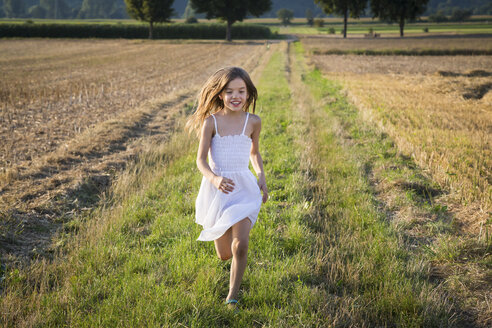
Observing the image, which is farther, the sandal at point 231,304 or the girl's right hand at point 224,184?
the sandal at point 231,304

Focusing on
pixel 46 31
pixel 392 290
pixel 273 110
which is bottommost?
pixel 392 290

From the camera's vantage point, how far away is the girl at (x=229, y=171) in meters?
2.85

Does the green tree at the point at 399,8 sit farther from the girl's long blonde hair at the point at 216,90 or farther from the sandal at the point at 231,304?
the sandal at the point at 231,304

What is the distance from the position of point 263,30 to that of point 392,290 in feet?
231

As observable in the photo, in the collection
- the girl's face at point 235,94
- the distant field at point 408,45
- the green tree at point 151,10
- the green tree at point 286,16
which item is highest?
the green tree at point 286,16

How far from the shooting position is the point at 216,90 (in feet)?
10.0

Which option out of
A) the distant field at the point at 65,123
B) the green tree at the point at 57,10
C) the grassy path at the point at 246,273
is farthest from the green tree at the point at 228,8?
the green tree at the point at 57,10

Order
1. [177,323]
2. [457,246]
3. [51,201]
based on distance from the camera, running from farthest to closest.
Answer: [51,201], [457,246], [177,323]

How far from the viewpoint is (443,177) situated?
589 centimetres

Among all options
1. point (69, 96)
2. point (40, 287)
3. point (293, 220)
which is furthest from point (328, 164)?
point (69, 96)

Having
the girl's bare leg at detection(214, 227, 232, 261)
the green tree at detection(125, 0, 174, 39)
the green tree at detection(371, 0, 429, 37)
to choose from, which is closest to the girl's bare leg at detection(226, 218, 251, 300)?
the girl's bare leg at detection(214, 227, 232, 261)

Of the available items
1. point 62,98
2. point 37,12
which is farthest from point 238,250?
point 37,12

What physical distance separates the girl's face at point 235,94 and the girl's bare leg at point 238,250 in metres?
0.92

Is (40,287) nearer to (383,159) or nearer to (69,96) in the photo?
(383,159)
